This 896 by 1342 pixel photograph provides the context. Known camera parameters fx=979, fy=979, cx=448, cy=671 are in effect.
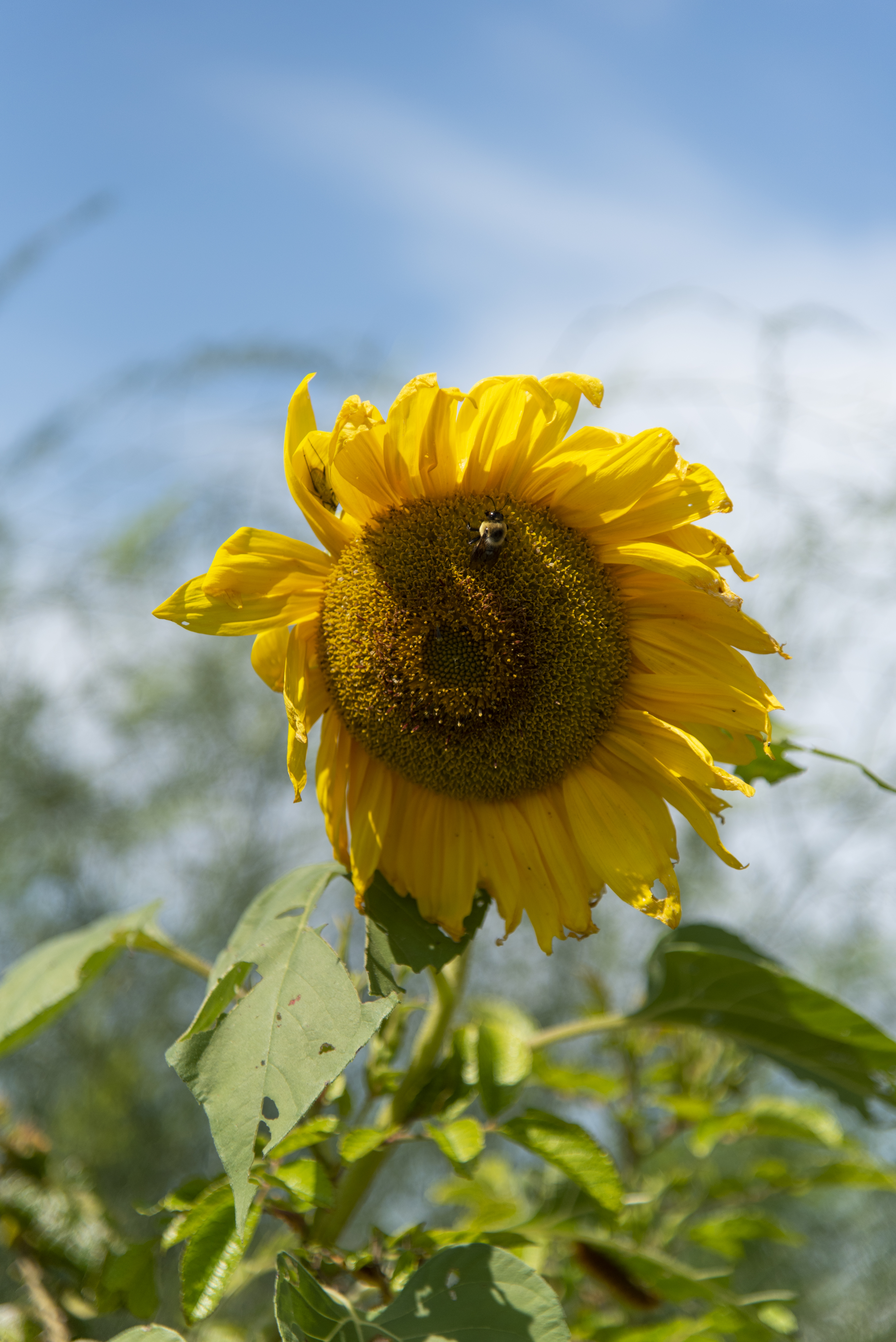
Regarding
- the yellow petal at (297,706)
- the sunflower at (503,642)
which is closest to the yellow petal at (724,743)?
the sunflower at (503,642)

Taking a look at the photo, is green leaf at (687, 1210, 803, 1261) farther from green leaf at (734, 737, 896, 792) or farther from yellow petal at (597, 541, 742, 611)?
yellow petal at (597, 541, 742, 611)

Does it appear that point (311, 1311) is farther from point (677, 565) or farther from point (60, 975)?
point (677, 565)

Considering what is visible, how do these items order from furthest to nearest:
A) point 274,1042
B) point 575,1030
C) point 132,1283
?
point 575,1030, point 132,1283, point 274,1042

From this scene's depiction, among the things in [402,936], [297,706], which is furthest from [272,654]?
[402,936]

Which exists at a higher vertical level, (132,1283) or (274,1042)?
(274,1042)

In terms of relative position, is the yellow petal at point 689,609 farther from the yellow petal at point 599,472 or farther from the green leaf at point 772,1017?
the green leaf at point 772,1017

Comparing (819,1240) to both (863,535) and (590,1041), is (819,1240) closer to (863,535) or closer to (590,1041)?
(590,1041)

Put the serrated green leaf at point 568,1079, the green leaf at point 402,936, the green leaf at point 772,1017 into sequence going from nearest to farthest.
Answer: the green leaf at point 402,936 → the green leaf at point 772,1017 → the serrated green leaf at point 568,1079
